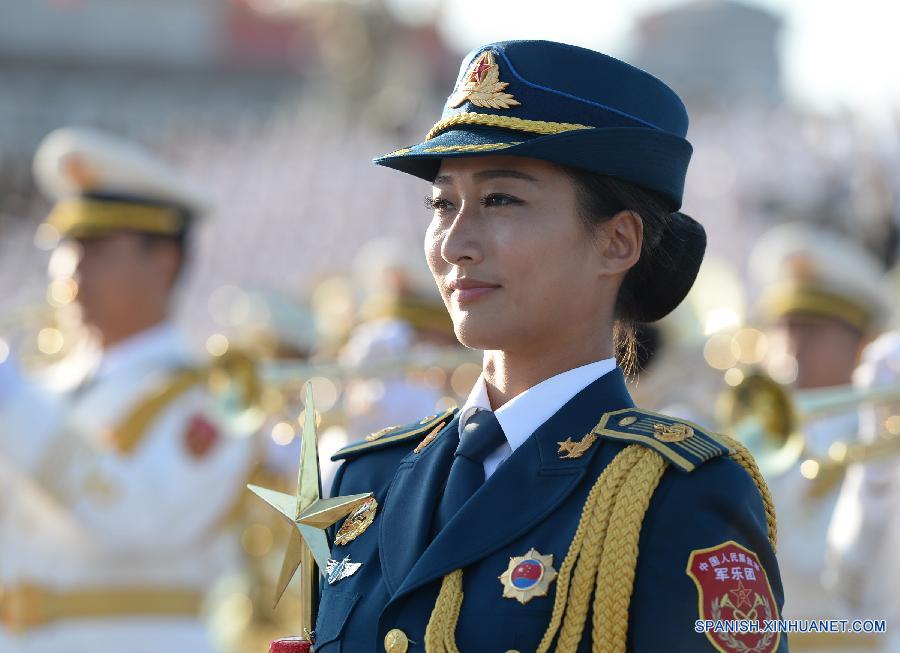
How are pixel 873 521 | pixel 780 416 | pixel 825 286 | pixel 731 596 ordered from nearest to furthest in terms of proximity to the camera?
pixel 731 596 → pixel 873 521 → pixel 780 416 → pixel 825 286

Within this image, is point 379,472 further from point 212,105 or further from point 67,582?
point 212,105

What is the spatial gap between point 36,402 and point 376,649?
348 cm

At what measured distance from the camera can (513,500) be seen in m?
2.24

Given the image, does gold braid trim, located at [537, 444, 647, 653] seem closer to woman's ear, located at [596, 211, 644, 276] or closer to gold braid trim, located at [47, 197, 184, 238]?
woman's ear, located at [596, 211, 644, 276]

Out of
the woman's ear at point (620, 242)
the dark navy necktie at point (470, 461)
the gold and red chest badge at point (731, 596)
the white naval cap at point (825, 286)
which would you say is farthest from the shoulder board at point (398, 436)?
the white naval cap at point (825, 286)

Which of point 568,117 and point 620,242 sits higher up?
point 568,117

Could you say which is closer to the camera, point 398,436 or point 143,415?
point 398,436

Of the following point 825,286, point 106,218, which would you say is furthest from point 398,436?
point 825,286

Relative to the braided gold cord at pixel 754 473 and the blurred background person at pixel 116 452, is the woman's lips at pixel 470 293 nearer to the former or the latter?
the braided gold cord at pixel 754 473

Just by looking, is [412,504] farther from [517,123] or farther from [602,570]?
[517,123]

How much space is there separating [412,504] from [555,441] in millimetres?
245

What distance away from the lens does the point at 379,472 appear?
2.53 meters

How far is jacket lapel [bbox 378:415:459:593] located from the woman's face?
0.21 m

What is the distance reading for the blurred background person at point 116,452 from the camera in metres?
5.49
